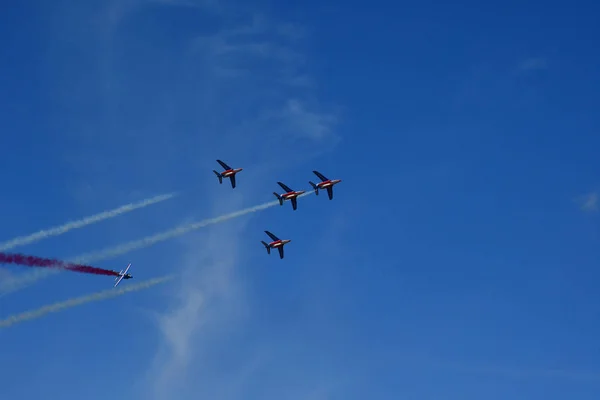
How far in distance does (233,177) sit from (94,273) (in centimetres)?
4533

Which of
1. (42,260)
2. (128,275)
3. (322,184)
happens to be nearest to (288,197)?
Answer: (322,184)

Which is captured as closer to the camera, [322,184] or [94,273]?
[94,273]

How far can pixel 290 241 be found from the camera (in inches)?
7475

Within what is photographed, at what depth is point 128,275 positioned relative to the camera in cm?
17312

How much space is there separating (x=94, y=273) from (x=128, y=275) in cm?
2419

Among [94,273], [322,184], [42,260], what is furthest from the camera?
[322,184]

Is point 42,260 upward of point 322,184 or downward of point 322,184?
downward

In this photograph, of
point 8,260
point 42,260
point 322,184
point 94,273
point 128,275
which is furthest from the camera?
point 322,184

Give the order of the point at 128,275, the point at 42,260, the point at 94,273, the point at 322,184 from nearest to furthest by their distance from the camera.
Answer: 1. the point at 42,260
2. the point at 94,273
3. the point at 128,275
4. the point at 322,184

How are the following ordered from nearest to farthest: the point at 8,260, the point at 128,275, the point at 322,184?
1. the point at 8,260
2. the point at 128,275
3. the point at 322,184

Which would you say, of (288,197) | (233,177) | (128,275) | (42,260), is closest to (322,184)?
(288,197)

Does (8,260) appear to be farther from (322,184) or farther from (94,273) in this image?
(322,184)

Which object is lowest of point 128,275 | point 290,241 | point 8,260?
point 8,260

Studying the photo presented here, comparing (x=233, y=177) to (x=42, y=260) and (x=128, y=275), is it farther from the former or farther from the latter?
(x=42, y=260)
